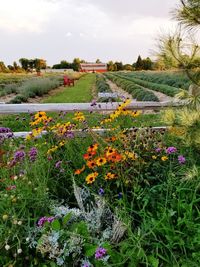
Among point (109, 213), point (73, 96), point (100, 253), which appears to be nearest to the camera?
point (100, 253)

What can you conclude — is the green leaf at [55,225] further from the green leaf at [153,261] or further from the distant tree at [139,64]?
the distant tree at [139,64]

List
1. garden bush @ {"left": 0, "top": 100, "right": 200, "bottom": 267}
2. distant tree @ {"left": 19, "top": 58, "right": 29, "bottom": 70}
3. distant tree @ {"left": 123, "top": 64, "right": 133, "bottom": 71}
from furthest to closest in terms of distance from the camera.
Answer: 1. distant tree @ {"left": 123, "top": 64, "right": 133, "bottom": 71}
2. distant tree @ {"left": 19, "top": 58, "right": 29, "bottom": 70}
3. garden bush @ {"left": 0, "top": 100, "right": 200, "bottom": 267}

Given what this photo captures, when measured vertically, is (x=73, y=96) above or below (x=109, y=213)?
below

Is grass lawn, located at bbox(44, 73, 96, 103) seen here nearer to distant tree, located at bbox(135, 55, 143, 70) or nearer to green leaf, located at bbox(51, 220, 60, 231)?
green leaf, located at bbox(51, 220, 60, 231)

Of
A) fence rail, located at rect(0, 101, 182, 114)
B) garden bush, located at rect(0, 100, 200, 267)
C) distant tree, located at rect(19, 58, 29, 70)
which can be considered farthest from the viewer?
distant tree, located at rect(19, 58, 29, 70)

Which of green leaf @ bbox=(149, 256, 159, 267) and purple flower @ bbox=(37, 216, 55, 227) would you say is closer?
green leaf @ bbox=(149, 256, 159, 267)

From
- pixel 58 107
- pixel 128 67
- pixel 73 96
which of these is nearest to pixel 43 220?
pixel 58 107

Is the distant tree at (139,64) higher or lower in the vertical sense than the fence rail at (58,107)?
lower

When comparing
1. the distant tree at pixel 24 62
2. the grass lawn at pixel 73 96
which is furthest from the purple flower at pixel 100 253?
the distant tree at pixel 24 62

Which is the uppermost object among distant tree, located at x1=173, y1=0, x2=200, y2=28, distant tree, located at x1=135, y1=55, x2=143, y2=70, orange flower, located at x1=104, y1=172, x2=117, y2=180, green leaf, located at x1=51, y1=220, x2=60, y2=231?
distant tree, located at x1=173, y1=0, x2=200, y2=28

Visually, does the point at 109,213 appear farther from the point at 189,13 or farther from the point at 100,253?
the point at 189,13

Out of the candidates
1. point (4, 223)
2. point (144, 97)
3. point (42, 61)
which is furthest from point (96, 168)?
point (42, 61)

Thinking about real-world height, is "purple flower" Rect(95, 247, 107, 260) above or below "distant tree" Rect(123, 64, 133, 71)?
above

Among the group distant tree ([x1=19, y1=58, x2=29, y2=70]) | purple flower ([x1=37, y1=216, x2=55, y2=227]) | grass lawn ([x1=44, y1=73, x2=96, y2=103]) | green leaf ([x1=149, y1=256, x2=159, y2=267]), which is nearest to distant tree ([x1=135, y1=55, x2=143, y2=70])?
distant tree ([x1=19, y1=58, x2=29, y2=70])
